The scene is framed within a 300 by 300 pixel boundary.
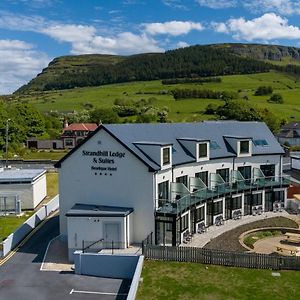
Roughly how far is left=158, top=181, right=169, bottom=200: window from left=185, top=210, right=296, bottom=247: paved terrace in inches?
152

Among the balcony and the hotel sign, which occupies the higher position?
the hotel sign

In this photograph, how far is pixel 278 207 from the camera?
41969 millimetres

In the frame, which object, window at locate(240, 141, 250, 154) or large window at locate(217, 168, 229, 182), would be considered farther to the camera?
window at locate(240, 141, 250, 154)

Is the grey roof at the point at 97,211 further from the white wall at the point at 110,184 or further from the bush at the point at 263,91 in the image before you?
the bush at the point at 263,91

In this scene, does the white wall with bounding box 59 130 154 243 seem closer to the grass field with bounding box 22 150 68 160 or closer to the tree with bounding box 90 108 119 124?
the grass field with bounding box 22 150 68 160

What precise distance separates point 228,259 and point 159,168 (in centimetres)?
846

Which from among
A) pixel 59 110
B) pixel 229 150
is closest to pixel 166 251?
pixel 229 150

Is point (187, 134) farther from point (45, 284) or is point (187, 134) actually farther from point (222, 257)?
point (45, 284)

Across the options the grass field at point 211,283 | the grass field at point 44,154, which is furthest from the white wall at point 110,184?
the grass field at point 44,154

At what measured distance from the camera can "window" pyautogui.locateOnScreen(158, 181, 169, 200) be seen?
32.8 meters

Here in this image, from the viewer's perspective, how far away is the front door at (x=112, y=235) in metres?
30.6

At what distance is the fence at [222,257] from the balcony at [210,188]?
3.69 meters

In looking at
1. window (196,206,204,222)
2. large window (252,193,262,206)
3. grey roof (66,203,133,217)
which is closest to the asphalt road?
grey roof (66,203,133,217)

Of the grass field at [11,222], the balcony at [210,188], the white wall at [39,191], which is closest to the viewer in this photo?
the balcony at [210,188]
